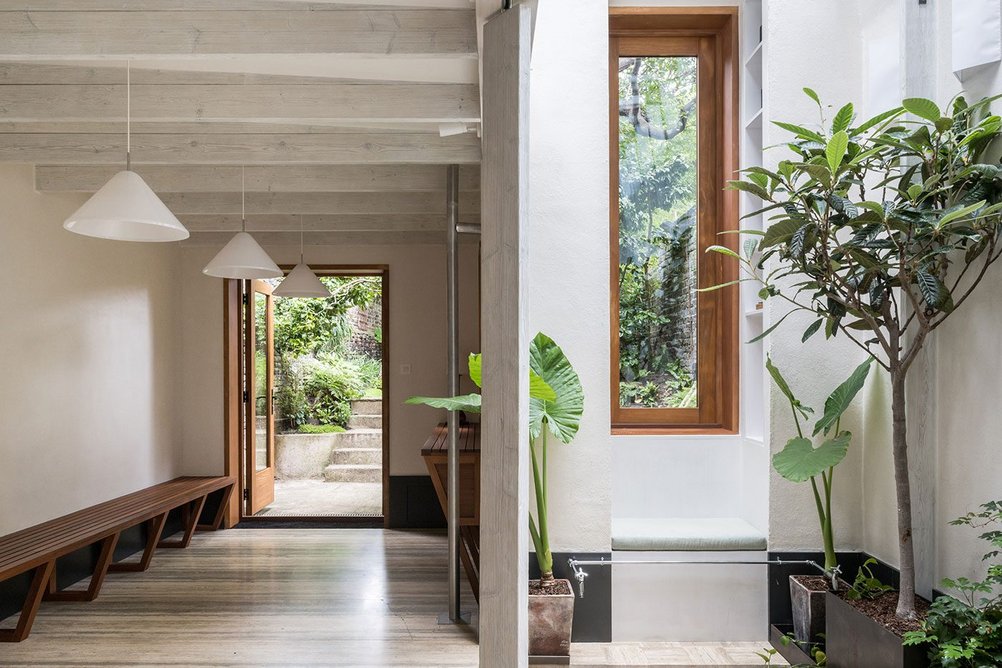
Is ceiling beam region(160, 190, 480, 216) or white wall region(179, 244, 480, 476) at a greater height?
ceiling beam region(160, 190, 480, 216)

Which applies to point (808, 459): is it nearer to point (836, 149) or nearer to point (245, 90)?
point (836, 149)

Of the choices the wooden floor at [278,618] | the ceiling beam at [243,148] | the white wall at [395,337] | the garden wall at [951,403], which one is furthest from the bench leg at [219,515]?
the garden wall at [951,403]

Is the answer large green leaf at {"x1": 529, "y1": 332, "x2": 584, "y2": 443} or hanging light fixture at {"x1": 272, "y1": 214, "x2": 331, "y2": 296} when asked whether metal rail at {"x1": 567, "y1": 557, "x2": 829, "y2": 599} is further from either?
hanging light fixture at {"x1": 272, "y1": 214, "x2": 331, "y2": 296}

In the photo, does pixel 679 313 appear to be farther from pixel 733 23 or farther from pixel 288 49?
pixel 288 49

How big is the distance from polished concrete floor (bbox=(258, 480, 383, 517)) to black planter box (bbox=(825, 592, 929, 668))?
497 cm

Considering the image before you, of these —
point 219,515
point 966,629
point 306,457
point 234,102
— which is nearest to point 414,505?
point 219,515

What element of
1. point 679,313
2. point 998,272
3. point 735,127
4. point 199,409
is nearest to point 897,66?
point 735,127

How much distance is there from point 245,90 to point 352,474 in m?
6.66

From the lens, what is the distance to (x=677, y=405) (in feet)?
14.4

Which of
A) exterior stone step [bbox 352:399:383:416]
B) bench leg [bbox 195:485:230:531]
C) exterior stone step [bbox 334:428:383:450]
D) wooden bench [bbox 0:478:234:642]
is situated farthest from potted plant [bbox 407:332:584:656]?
exterior stone step [bbox 352:399:383:416]

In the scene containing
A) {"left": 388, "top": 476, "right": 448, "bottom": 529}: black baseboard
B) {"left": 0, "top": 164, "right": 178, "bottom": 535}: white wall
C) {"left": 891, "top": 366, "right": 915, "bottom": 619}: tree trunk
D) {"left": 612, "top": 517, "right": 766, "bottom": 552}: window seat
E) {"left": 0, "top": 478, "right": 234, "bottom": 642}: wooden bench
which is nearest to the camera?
{"left": 891, "top": 366, "right": 915, "bottom": 619}: tree trunk

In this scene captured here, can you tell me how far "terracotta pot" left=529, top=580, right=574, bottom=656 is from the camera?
11.8 ft

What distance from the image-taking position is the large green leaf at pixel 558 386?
12.1 feet

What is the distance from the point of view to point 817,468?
3.20 metres
